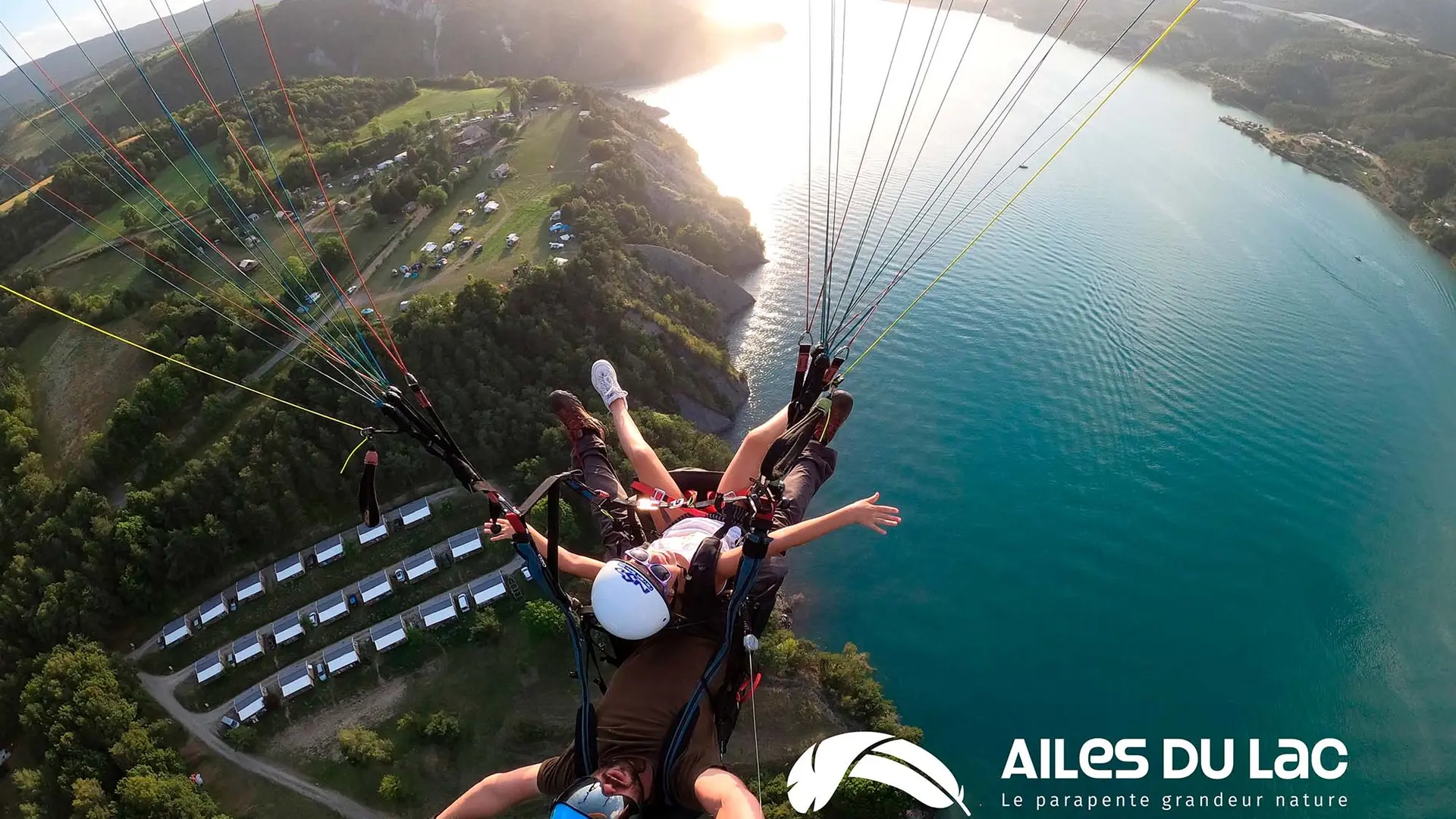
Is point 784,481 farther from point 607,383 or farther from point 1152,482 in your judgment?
point 1152,482

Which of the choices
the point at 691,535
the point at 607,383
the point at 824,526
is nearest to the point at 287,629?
the point at 607,383

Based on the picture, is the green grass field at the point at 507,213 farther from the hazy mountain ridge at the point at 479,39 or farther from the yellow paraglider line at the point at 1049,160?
the hazy mountain ridge at the point at 479,39

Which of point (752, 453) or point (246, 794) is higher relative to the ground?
point (752, 453)

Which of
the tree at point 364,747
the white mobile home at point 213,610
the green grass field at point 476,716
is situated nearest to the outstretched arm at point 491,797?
the green grass field at point 476,716

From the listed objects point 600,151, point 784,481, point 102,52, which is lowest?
point 102,52

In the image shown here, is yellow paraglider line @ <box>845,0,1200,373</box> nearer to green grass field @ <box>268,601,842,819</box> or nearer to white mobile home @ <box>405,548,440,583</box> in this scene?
green grass field @ <box>268,601,842,819</box>

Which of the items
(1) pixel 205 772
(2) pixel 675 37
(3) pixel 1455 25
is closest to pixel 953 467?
(1) pixel 205 772

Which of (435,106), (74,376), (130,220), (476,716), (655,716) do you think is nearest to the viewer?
(655,716)
